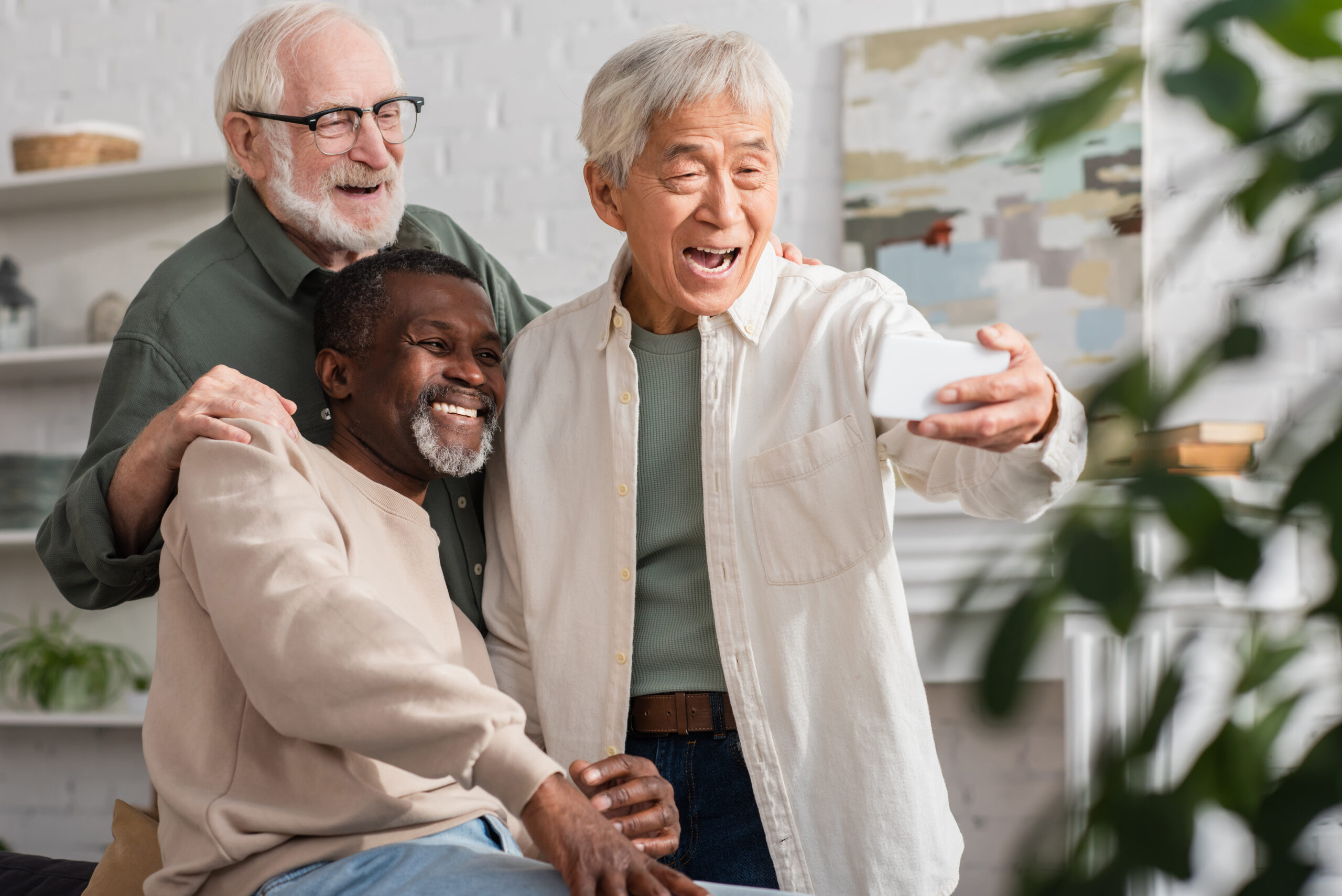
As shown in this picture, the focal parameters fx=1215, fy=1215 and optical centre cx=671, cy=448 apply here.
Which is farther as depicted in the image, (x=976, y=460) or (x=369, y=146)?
(x=369, y=146)

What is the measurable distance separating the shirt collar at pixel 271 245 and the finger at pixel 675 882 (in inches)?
43.1

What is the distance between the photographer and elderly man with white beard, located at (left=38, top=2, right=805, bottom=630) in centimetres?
163

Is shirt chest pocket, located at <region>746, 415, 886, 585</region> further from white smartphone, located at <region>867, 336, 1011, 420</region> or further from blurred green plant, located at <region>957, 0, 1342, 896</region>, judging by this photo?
blurred green plant, located at <region>957, 0, 1342, 896</region>

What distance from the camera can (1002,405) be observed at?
4.17 ft

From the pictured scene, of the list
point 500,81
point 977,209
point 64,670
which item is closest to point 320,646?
point 977,209

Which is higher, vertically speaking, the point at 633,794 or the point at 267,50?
A: the point at 267,50

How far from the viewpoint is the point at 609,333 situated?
5.84 ft

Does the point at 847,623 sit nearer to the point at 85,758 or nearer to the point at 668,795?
the point at 668,795

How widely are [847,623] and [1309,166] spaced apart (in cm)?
123

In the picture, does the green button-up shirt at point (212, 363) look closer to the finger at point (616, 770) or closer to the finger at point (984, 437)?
the finger at point (616, 770)

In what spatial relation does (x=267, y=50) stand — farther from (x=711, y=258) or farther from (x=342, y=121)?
(x=711, y=258)

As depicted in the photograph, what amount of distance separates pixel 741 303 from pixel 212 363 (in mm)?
794

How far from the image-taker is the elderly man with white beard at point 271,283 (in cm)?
163

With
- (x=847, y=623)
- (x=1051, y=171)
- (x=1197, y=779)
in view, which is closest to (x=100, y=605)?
(x=847, y=623)
